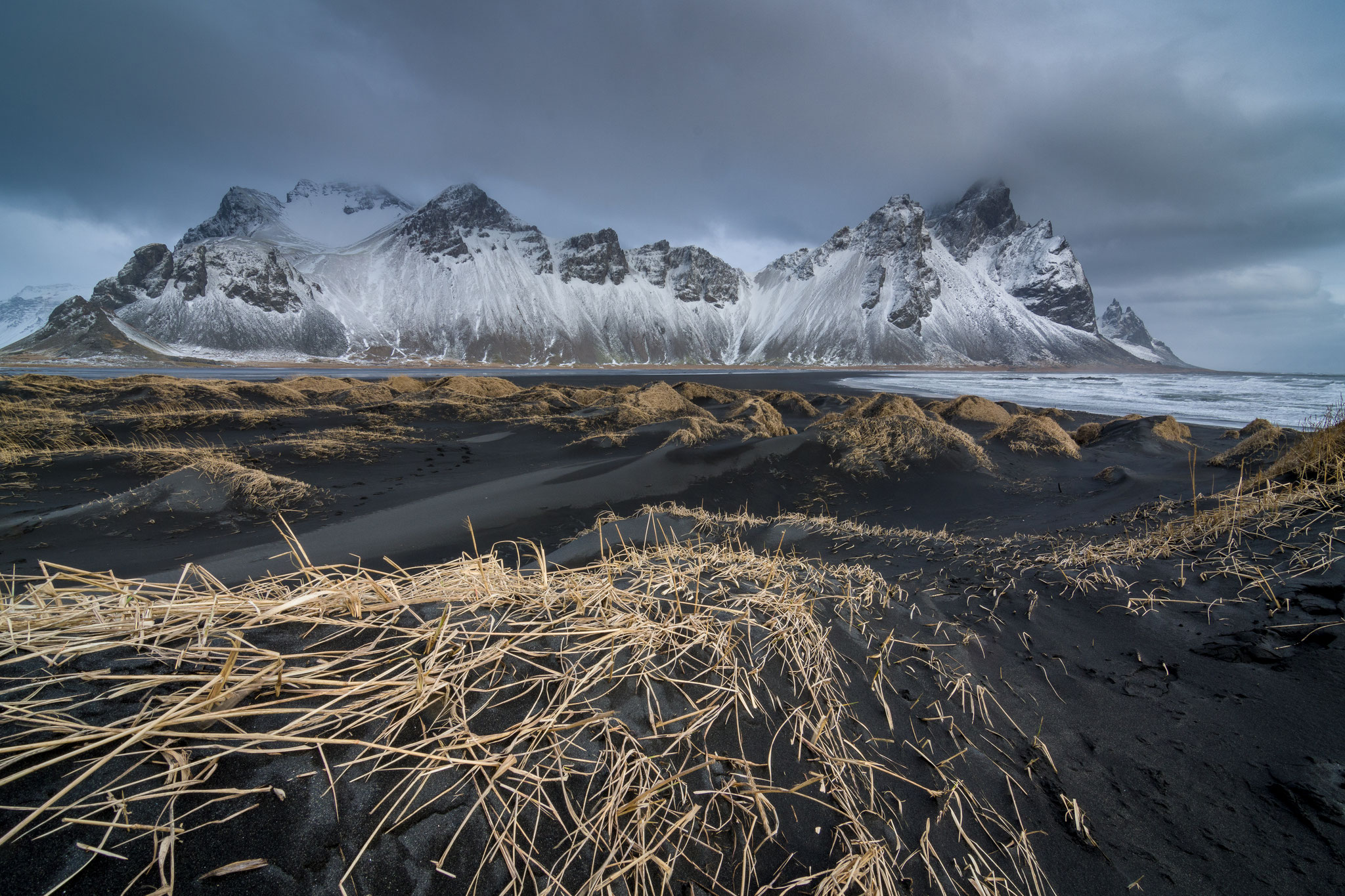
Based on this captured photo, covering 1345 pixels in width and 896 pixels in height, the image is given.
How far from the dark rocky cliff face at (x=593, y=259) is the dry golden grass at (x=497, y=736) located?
147m

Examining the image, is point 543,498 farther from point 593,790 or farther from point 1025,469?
point 1025,469

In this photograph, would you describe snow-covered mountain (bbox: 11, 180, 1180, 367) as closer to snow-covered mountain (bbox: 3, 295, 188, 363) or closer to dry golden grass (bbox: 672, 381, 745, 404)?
snow-covered mountain (bbox: 3, 295, 188, 363)

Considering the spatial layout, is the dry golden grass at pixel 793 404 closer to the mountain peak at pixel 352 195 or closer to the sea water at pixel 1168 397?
the sea water at pixel 1168 397

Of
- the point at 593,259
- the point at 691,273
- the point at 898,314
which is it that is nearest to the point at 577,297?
the point at 593,259

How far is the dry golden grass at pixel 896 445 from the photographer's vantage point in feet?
29.3

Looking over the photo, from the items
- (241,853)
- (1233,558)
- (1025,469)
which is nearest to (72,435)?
(241,853)

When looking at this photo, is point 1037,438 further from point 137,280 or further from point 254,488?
point 137,280

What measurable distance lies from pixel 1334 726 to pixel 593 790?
2.41 meters

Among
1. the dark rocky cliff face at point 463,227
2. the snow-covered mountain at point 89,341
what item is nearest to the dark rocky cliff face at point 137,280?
the snow-covered mountain at point 89,341

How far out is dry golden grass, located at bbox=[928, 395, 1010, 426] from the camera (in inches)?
627

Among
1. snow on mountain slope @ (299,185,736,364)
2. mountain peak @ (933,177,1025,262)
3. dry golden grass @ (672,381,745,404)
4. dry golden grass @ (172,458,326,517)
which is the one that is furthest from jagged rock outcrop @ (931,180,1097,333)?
dry golden grass @ (172,458,326,517)

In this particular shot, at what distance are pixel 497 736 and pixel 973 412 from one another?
60.5 ft

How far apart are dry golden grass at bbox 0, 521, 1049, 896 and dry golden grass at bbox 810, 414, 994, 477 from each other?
25.2 ft

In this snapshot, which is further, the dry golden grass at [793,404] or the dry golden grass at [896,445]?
the dry golden grass at [793,404]
